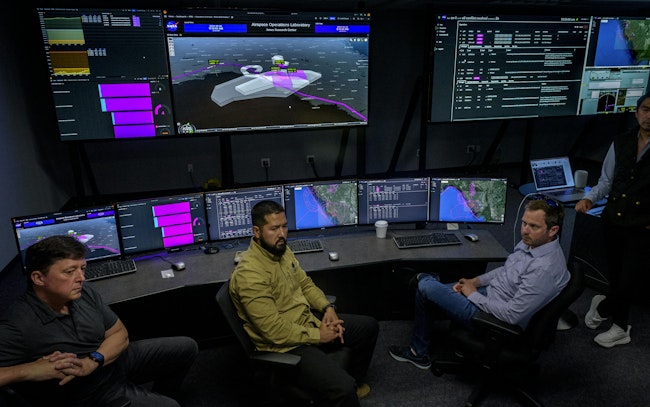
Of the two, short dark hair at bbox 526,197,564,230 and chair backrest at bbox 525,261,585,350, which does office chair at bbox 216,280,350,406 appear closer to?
chair backrest at bbox 525,261,585,350

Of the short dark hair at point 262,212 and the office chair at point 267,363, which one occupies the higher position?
the short dark hair at point 262,212

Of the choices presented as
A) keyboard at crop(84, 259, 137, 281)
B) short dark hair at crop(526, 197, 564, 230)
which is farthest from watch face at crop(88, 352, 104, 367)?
short dark hair at crop(526, 197, 564, 230)

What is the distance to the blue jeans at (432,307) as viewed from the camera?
2.44 metres

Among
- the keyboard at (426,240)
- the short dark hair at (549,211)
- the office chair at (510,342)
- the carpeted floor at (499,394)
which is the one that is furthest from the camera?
the keyboard at (426,240)

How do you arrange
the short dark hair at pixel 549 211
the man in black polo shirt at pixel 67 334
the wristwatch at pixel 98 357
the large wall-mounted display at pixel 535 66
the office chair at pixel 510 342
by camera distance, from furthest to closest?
1. the large wall-mounted display at pixel 535 66
2. the short dark hair at pixel 549 211
3. the office chair at pixel 510 342
4. the wristwatch at pixel 98 357
5. the man in black polo shirt at pixel 67 334

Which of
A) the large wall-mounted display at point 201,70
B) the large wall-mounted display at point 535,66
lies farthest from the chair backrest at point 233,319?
the large wall-mounted display at point 535,66

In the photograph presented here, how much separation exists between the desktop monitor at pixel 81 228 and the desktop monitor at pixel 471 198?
2051 millimetres

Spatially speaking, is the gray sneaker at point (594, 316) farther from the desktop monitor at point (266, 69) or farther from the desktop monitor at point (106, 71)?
the desktop monitor at point (106, 71)

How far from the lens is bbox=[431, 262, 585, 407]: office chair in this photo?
2129 millimetres

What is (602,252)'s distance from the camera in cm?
348

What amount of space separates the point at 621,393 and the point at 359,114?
3180 millimetres

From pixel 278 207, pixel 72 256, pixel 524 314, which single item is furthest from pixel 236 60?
pixel 524 314

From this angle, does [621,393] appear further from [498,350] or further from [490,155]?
[490,155]

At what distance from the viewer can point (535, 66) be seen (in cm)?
525
